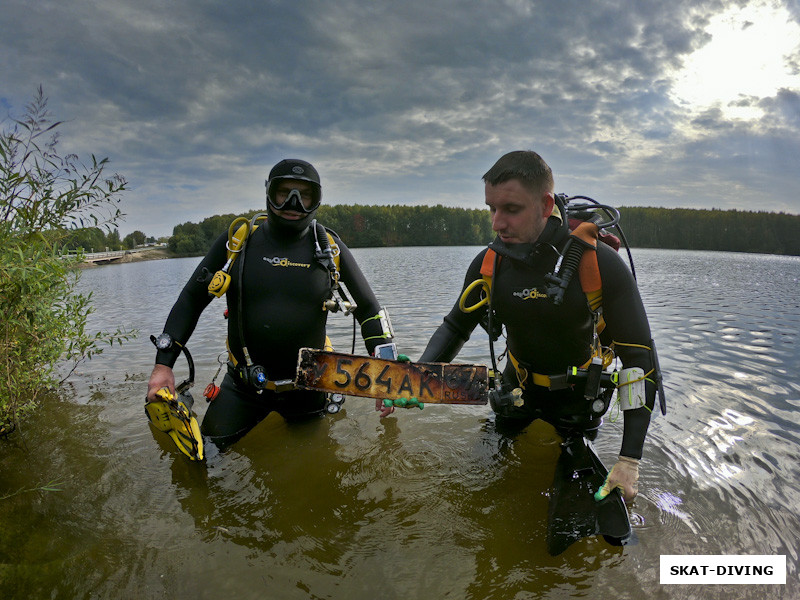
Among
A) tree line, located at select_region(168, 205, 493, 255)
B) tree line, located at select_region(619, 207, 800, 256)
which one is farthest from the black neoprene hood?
tree line, located at select_region(168, 205, 493, 255)

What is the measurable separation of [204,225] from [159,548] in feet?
287

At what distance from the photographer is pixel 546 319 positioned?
3180 millimetres

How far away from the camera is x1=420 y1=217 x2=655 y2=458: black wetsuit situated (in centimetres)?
280

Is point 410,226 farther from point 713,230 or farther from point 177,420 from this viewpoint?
point 177,420

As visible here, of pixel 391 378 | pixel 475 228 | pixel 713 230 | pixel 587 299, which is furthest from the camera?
pixel 475 228

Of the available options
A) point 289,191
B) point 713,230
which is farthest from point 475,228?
point 289,191

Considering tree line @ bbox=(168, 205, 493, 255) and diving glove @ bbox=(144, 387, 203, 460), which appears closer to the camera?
diving glove @ bbox=(144, 387, 203, 460)

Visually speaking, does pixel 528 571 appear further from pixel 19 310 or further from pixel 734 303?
pixel 734 303

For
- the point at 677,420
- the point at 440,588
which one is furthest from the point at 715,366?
the point at 440,588

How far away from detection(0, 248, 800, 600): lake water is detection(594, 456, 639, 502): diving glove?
641 mm

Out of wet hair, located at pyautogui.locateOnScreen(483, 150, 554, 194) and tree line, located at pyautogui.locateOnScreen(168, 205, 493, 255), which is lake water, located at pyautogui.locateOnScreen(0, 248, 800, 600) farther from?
tree line, located at pyautogui.locateOnScreen(168, 205, 493, 255)

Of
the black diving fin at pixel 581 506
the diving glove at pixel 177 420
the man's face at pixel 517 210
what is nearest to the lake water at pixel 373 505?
the black diving fin at pixel 581 506

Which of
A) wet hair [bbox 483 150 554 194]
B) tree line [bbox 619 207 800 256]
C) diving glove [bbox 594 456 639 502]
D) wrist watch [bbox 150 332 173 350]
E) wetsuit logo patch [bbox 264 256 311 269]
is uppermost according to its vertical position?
tree line [bbox 619 207 800 256]

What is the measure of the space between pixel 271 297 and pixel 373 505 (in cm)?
212
